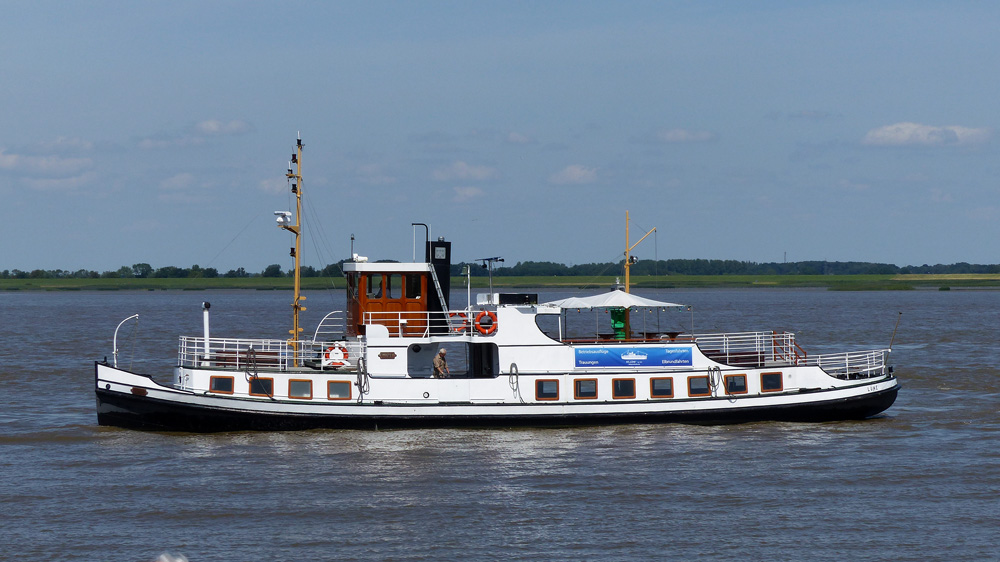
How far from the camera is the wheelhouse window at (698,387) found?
25.9 m

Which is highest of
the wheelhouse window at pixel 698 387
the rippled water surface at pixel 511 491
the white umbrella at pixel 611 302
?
the white umbrella at pixel 611 302

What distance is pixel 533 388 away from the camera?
25547mm

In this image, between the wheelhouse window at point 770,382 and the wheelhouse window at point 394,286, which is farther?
the wheelhouse window at point 394,286

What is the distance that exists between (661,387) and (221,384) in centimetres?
1124

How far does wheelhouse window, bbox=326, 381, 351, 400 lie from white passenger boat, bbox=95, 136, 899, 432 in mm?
36

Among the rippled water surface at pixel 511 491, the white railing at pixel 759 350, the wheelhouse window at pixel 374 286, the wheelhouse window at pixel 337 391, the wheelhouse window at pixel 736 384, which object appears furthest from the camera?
the wheelhouse window at pixel 374 286

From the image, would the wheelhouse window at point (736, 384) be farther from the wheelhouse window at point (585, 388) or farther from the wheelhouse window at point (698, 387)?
the wheelhouse window at point (585, 388)

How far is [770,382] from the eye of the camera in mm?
26438

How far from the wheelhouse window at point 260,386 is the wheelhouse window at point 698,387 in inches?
423

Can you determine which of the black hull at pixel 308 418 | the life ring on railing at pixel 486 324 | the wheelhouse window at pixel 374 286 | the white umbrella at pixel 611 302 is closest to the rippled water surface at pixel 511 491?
the black hull at pixel 308 418

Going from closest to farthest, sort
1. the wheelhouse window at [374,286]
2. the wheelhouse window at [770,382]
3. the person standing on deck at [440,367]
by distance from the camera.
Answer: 1. the person standing on deck at [440,367]
2. the wheelhouse window at [770,382]
3. the wheelhouse window at [374,286]

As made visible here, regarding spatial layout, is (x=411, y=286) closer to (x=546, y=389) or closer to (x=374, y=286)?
(x=374, y=286)

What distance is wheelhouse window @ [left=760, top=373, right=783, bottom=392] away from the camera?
86.5 ft

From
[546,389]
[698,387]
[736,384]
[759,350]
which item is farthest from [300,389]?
[759,350]
